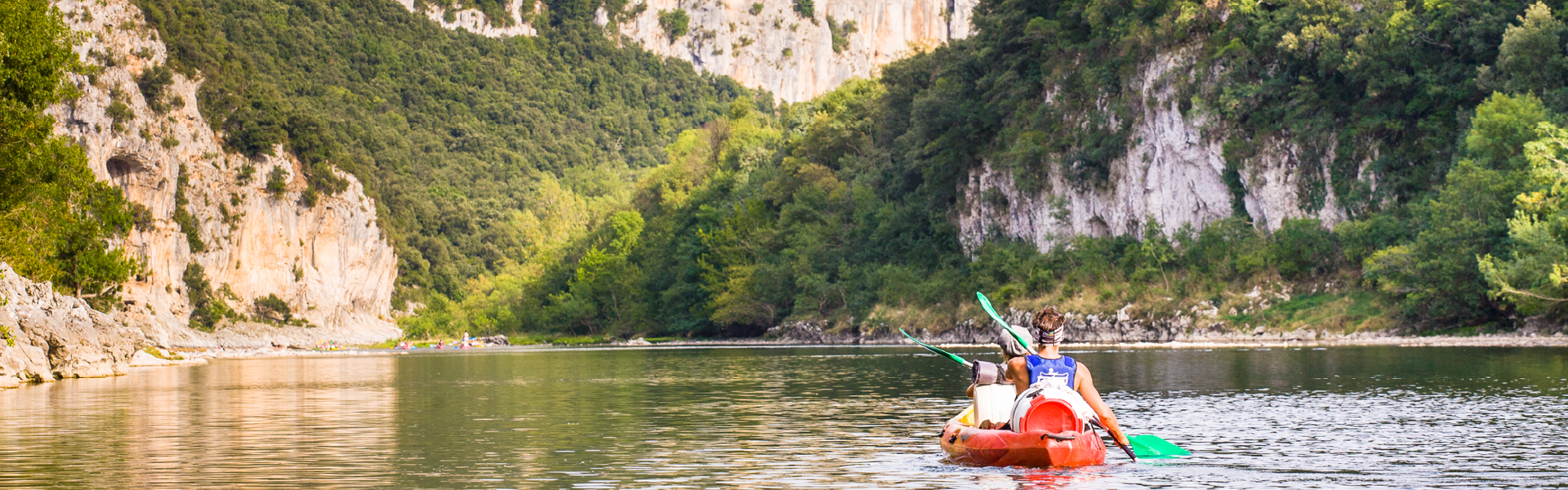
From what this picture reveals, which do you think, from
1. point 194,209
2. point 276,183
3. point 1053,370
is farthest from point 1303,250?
point 276,183

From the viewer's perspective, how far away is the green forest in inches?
1927

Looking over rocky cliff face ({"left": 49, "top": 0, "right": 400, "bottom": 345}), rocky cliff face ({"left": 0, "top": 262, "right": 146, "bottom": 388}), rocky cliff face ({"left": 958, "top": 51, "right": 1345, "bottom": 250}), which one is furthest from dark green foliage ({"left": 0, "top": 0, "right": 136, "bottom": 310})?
rocky cliff face ({"left": 958, "top": 51, "right": 1345, "bottom": 250})

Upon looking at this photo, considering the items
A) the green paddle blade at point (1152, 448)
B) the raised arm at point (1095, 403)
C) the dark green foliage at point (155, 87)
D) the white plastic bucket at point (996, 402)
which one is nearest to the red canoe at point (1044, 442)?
the raised arm at point (1095, 403)

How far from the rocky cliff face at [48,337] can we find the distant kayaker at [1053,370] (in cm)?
3137

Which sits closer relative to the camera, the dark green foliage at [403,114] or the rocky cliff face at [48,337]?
the rocky cliff face at [48,337]

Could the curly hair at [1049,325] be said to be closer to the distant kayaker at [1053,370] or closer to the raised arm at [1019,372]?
the distant kayaker at [1053,370]

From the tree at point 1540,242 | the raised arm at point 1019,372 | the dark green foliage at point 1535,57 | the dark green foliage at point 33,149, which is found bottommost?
the raised arm at point 1019,372

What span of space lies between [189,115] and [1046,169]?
2459 inches

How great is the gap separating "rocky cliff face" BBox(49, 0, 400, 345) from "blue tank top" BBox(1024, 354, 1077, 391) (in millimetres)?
70728

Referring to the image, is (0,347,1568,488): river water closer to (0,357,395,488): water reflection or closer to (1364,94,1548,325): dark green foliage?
(0,357,395,488): water reflection

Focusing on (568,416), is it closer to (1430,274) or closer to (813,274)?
(1430,274)

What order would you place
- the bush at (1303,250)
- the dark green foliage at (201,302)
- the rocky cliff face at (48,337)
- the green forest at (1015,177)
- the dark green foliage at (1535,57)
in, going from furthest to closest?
the dark green foliage at (201,302) < the bush at (1303,250) < the dark green foliage at (1535,57) < the green forest at (1015,177) < the rocky cliff face at (48,337)

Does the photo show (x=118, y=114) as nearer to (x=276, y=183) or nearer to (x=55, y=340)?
(x=276, y=183)

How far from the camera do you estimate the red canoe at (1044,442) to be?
14.7 metres
